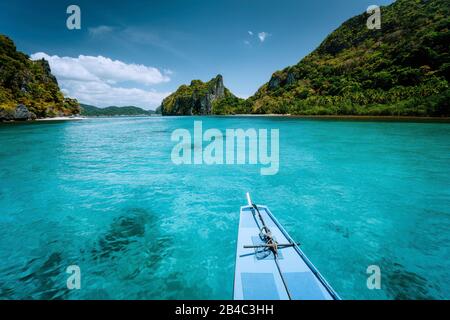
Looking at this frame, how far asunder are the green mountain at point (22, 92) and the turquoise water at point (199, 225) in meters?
83.5

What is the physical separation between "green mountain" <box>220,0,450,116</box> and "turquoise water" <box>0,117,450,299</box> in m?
63.9

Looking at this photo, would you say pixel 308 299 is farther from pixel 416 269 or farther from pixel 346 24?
pixel 346 24

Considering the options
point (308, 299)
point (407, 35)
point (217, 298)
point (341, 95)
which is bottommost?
point (217, 298)

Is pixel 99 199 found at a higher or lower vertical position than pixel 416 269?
higher

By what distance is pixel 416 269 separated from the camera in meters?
6.26

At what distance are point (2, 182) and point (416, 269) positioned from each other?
22.8m

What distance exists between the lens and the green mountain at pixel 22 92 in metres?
75.1

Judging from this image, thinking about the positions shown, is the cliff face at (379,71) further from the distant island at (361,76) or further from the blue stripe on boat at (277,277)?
the blue stripe on boat at (277,277)

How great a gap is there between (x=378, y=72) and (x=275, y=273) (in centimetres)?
11314

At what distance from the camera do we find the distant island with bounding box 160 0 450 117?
64938 millimetres

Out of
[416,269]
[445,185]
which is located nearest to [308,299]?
[416,269]

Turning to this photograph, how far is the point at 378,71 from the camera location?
9031 centimetres

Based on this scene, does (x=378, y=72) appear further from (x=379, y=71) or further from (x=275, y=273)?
(x=275, y=273)

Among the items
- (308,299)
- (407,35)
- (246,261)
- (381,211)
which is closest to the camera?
(308,299)
